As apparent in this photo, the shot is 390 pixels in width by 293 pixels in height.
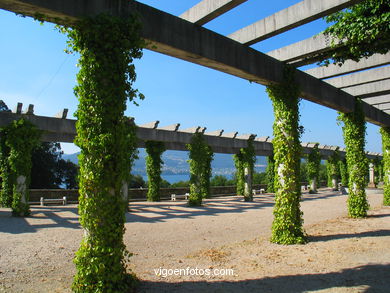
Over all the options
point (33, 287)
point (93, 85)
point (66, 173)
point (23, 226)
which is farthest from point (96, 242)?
point (66, 173)

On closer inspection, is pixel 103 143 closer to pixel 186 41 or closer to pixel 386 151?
pixel 186 41

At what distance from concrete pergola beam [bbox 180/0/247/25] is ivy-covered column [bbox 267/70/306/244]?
2.96 meters

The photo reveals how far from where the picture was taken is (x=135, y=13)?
4.50 metres

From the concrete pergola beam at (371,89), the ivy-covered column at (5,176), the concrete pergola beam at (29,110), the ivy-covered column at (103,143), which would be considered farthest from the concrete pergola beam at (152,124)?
the ivy-covered column at (103,143)

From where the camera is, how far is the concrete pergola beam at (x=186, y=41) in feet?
13.6

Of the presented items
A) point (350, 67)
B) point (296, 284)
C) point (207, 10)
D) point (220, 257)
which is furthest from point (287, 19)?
point (220, 257)

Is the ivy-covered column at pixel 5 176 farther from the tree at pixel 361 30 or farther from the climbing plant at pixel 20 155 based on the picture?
the tree at pixel 361 30

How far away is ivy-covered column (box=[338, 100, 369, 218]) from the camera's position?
10766mm

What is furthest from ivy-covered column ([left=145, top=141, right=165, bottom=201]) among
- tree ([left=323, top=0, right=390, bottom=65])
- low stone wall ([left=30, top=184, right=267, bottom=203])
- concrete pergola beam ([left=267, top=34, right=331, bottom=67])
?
tree ([left=323, top=0, right=390, bottom=65])

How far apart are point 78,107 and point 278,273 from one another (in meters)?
4.24

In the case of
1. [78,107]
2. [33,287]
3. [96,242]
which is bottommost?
[33,287]

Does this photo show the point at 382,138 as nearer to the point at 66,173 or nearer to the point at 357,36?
the point at 357,36

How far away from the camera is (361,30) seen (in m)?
6.55

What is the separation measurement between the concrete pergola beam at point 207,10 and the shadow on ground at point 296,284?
4648 millimetres
